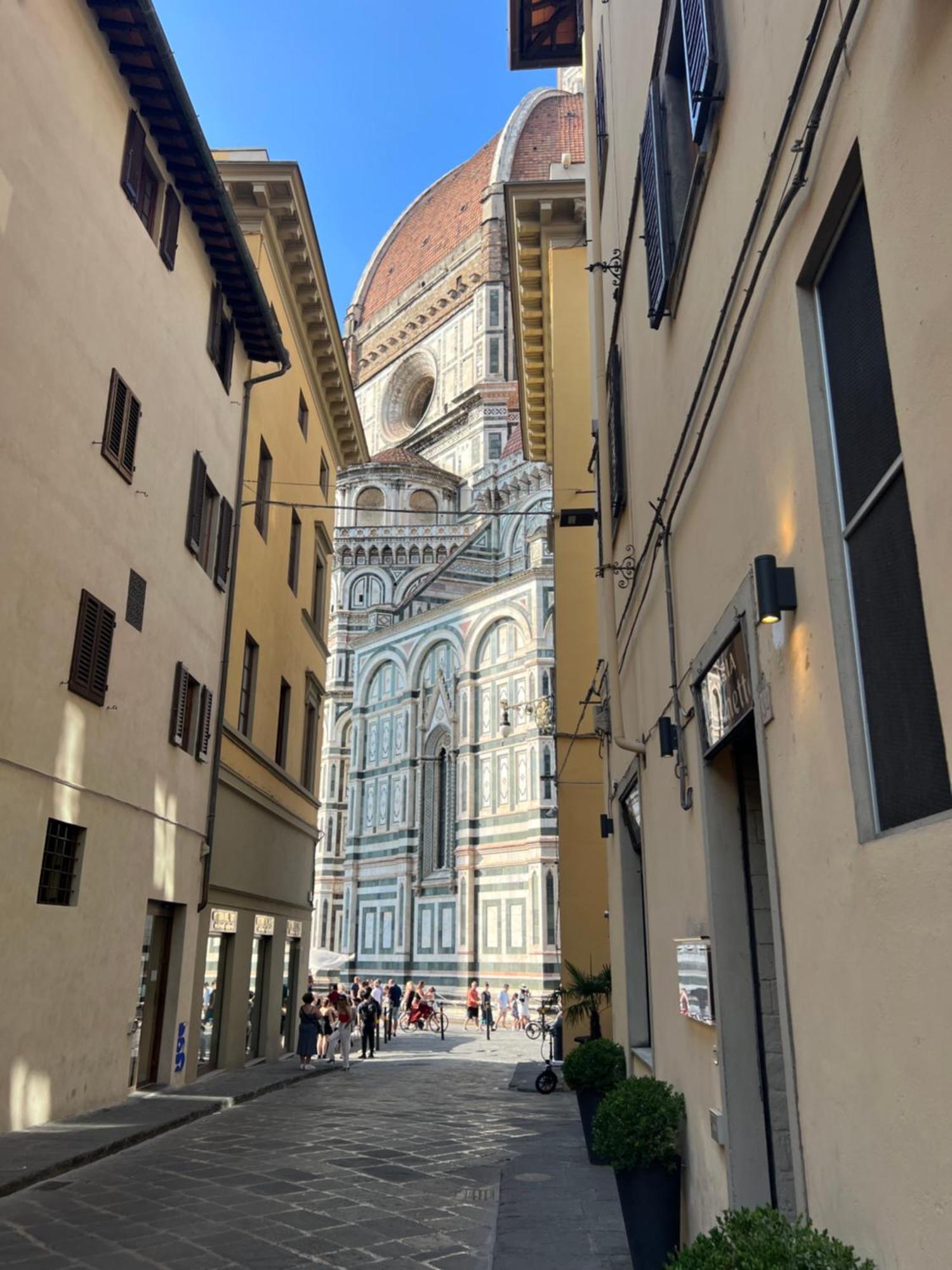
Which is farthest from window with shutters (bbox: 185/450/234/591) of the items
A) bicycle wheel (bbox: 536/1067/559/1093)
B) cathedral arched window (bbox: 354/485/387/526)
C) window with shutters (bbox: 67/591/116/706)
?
cathedral arched window (bbox: 354/485/387/526)

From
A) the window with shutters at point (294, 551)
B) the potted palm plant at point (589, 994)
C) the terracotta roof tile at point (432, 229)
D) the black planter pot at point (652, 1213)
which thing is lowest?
the black planter pot at point (652, 1213)

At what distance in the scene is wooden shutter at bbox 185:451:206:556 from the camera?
43.7 feet

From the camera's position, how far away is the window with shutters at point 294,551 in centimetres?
1883

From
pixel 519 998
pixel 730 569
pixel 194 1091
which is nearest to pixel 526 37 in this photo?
pixel 730 569

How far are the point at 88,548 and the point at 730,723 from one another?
8.00 meters

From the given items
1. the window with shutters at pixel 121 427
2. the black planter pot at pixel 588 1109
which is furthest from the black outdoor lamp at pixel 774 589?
the window with shutters at pixel 121 427

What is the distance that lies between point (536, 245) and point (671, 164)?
1315 cm

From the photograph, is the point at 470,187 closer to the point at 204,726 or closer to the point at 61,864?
the point at 204,726

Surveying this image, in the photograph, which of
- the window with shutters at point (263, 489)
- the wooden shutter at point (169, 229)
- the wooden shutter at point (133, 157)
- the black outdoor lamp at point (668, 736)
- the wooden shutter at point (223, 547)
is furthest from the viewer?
the window with shutters at point (263, 489)

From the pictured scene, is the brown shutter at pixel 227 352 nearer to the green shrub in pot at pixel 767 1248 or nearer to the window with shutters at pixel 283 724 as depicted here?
the window with shutters at pixel 283 724

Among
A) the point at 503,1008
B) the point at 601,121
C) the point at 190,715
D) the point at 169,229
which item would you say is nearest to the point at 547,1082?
the point at 190,715

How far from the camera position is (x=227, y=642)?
48.0 feet

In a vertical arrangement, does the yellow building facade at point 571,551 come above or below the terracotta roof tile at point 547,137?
below

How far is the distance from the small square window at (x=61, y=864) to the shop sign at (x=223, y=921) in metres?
4.17
